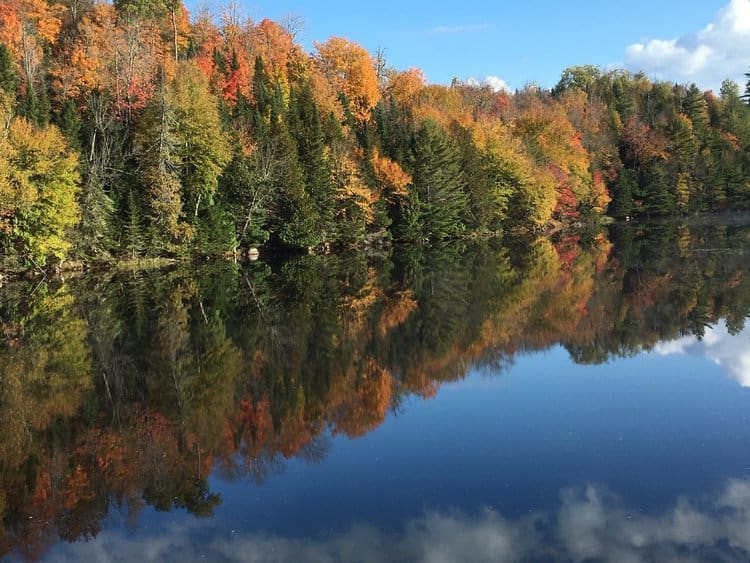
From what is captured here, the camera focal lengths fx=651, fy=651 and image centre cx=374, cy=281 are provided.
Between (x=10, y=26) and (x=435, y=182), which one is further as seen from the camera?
(x=435, y=182)

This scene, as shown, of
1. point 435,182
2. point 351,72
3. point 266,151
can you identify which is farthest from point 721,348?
point 351,72

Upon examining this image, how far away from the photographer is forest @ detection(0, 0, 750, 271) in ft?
141

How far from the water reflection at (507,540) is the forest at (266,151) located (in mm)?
34200

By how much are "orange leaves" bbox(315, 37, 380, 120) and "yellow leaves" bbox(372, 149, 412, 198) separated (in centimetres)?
1399

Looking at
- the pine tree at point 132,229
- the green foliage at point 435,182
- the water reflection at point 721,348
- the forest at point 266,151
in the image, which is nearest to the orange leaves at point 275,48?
the forest at point 266,151

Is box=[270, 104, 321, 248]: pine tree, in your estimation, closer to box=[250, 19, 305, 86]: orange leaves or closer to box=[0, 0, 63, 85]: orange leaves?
box=[0, 0, 63, 85]: orange leaves

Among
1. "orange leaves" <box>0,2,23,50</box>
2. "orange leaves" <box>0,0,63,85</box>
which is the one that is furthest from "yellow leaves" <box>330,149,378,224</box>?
"orange leaves" <box>0,2,23,50</box>

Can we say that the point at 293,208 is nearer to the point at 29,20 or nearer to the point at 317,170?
the point at 317,170

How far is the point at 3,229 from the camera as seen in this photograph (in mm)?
36844

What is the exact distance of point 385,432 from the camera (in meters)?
11.5

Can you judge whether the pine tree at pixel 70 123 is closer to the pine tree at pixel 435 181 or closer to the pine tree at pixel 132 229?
the pine tree at pixel 132 229

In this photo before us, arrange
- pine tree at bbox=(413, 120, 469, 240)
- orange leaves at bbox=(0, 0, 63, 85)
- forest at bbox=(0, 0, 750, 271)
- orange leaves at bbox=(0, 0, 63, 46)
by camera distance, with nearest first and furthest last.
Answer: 1. forest at bbox=(0, 0, 750, 271)
2. orange leaves at bbox=(0, 0, 63, 85)
3. orange leaves at bbox=(0, 0, 63, 46)
4. pine tree at bbox=(413, 120, 469, 240)

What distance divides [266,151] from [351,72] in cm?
2866

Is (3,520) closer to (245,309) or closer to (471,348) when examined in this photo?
(471,348)
